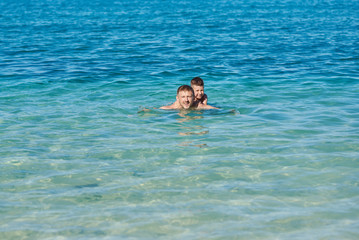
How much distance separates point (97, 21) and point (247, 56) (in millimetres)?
20551

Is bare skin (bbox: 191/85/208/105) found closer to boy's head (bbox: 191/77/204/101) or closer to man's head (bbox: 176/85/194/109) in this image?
boy's head (bbox: 191/77/204/101)

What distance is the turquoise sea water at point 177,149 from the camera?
19.1ft

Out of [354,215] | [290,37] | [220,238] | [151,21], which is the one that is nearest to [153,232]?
[220,238]

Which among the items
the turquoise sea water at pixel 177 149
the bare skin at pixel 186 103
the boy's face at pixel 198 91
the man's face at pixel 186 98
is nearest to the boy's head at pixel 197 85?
the boy's face at pixel 198 91

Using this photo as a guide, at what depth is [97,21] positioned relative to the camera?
123 ft

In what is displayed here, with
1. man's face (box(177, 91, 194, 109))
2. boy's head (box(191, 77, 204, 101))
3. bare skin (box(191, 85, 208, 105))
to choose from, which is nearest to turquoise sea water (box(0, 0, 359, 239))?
man's face (box(177, 91, 194, 109))

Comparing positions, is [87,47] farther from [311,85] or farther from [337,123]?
[337,123]

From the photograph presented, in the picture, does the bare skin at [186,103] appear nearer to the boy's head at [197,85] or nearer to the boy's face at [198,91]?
the boy's face at [198,91]

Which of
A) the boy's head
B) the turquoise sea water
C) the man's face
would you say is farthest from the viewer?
the boy's head

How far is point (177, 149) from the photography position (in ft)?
27.8

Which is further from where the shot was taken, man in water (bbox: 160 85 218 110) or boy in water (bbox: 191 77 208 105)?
boy in water (bbox: 191 77 208 105)

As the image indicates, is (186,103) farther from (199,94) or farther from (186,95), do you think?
(199,94)

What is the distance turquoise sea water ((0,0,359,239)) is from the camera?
582 centimetres

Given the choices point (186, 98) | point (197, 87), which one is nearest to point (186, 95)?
point (186, 98)
